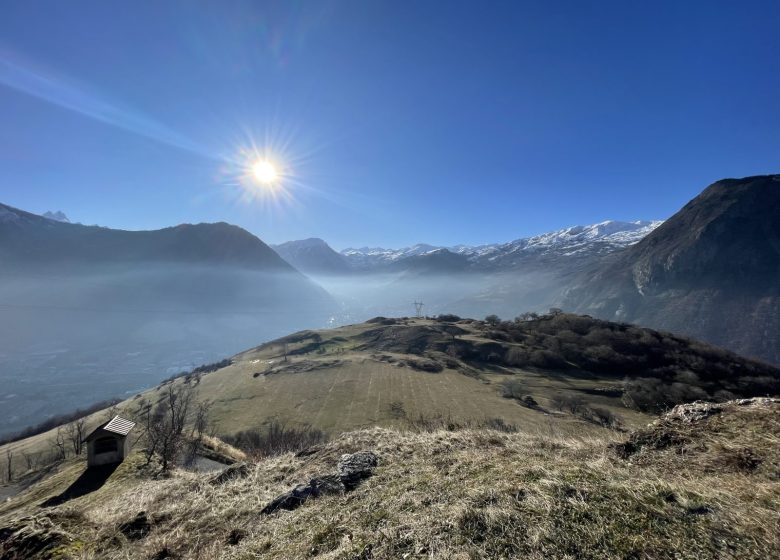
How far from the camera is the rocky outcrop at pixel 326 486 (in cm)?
1035

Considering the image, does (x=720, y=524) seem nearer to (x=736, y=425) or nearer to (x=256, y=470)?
(x=736, y=425)

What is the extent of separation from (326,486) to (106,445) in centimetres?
1669

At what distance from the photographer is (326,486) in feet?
35.4

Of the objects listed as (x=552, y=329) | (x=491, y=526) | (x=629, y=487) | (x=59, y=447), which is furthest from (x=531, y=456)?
(x=552, y=329)

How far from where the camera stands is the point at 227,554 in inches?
312

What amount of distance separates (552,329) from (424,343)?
178ft

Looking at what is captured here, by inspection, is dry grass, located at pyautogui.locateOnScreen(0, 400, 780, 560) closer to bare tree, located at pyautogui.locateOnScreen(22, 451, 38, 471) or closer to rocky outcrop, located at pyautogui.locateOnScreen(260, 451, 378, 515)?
rocky outcrop, located at pyautogui.locateOnScreen(260, 451, 378, 515)

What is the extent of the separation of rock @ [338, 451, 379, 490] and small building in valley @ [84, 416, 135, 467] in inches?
A: 600

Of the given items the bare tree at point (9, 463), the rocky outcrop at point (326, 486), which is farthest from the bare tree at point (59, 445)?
the rocky outcrop at point (326, 486)

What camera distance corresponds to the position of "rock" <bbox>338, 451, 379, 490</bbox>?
11.0 metres

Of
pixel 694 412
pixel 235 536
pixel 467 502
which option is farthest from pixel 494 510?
pixel 694 412

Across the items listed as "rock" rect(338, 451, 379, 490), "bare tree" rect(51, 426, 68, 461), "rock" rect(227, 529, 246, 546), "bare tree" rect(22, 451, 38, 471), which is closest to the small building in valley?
"rock" rect(227, 529, 246, 546)

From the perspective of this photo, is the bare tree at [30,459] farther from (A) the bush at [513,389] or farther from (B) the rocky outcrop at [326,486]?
(A) the bush at [513,389]

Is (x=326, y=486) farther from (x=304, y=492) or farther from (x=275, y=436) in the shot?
(x=275, y=436)
